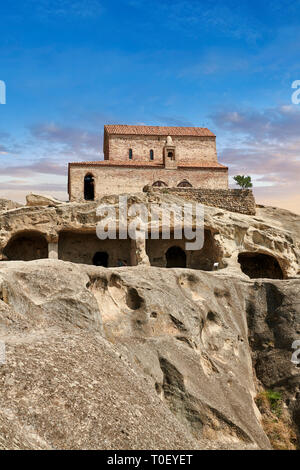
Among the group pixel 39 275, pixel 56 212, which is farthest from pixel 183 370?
pixel 56 212

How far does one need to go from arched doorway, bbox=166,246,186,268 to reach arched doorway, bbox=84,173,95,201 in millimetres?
12000

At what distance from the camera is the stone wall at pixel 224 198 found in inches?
842

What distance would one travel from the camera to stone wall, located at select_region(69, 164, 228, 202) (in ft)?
104

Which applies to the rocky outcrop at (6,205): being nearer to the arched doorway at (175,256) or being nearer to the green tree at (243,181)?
the arched doorway at (175,256)

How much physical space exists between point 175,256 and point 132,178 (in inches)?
483

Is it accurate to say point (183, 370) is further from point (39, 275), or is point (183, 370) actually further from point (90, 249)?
point (90, 249)

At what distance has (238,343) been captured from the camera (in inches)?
485

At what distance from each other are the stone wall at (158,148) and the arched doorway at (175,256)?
49.1ft

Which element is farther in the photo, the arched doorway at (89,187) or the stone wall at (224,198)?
the arched doorway at (89,187)

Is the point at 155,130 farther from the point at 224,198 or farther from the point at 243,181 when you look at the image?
the point at 224,198

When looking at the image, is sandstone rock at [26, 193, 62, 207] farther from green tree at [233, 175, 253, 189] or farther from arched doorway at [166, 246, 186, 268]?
green tree at [233, 175, 253, 189]

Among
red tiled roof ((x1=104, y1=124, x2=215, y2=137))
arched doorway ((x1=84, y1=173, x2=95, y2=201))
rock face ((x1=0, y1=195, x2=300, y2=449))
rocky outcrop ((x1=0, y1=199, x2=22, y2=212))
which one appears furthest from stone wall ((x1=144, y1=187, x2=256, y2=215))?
red tiled roof ((x1=104, y1=124, x2=215, y2=137))

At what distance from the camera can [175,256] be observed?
2200cm

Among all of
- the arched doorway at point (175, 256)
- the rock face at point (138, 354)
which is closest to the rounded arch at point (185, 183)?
the arched doorway at point (175, 256)
